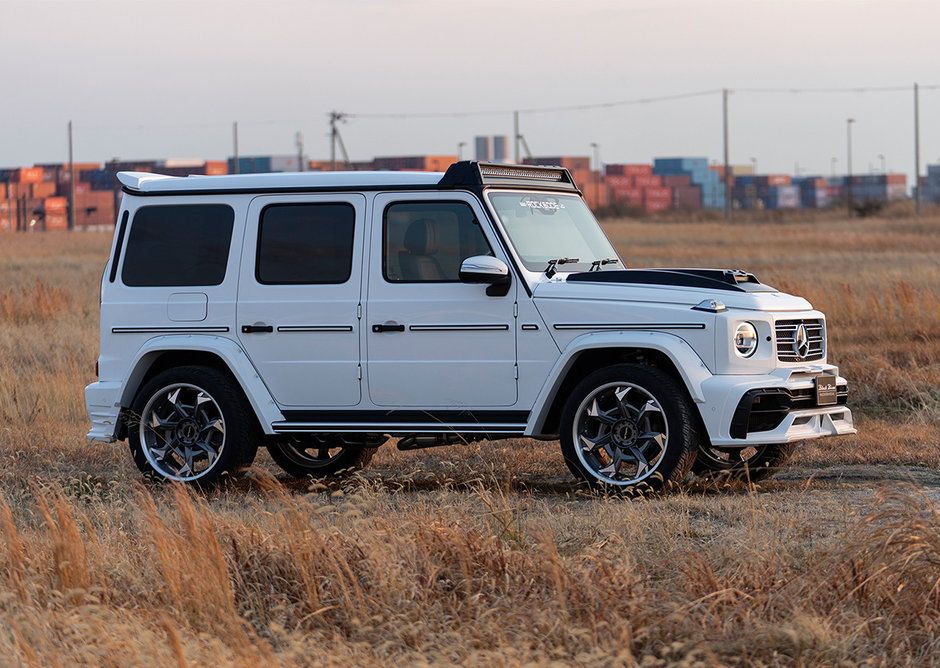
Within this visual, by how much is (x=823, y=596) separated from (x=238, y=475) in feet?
14.8

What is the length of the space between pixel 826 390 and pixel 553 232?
1959 millimetres

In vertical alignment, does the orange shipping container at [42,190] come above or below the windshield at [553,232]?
above

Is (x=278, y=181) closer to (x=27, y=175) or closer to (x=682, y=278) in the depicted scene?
Answer: (x=682, y=278)

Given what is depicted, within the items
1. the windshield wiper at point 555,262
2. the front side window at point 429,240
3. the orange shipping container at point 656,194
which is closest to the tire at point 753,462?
the windshield wiper at point 555,262

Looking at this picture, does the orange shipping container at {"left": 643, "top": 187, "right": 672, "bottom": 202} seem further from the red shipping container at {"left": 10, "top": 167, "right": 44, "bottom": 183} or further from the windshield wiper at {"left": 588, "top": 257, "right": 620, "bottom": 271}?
the windshield wiper at {"left": 588, "top": 257, "right": 620, "bottom": 271}

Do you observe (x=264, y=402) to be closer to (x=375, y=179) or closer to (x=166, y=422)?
(x=166, y=422)

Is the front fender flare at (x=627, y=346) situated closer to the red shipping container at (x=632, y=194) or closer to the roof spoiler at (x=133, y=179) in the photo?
the roof spoiler at (x=133, y=179)

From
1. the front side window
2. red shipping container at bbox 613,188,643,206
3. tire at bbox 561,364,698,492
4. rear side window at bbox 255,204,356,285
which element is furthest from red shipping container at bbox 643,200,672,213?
tire at bbox 561,364,698,492

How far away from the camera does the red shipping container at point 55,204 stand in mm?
114944

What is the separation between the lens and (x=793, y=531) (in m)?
6.55

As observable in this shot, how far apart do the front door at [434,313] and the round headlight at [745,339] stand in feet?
4.26

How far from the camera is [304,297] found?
28.1 feet

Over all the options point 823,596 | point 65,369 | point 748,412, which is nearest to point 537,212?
point 748,412

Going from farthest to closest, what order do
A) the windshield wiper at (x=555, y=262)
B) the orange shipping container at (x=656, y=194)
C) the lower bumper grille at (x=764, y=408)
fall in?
the orange shipping container at (x=656, y=194), the windshield wiper at (x=555, y=262), the lower bumper grille at (x=764, y=408)
